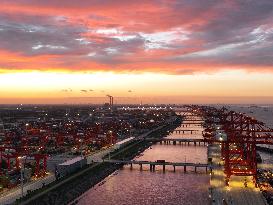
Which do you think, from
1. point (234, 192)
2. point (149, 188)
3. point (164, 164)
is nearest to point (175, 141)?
point (164, 164)

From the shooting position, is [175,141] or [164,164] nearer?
[164,164]

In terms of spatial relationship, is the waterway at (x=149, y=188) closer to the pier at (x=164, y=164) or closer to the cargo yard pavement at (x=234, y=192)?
the pier at (x=164, y=164)

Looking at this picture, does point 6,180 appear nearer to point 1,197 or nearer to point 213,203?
point 1,197

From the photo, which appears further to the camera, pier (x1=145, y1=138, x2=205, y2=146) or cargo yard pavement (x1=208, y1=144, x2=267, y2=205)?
pier (x1=145, y1=138, x2=205, y2=146)

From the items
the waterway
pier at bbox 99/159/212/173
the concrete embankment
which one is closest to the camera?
the concrete embankment

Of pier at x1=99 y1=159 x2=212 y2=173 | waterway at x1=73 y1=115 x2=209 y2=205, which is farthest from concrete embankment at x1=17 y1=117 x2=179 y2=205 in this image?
pier at x1=99 y1=159 x2=212 y2=173

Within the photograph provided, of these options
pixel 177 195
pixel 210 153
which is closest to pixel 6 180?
pixel 177 195

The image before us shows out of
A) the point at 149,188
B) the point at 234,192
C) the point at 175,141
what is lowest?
the point at 149,188

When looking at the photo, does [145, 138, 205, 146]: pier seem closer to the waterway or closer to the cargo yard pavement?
the waterway

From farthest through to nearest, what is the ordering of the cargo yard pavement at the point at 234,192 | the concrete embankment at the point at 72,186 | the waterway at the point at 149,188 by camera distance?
the waterway at the point at 149,188
the concrete embankment at the point at 72,186
the cargo yard pavement at the point at 234,192

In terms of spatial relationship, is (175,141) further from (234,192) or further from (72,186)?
(234,192)

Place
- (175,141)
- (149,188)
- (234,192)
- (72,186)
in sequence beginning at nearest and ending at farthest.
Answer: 1. (234,192)
2. (72,186)
3. (149,188)
4. (175,141)

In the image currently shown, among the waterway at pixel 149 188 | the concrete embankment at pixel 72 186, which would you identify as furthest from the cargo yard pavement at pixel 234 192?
the concrete embankment at pixel 72 186
